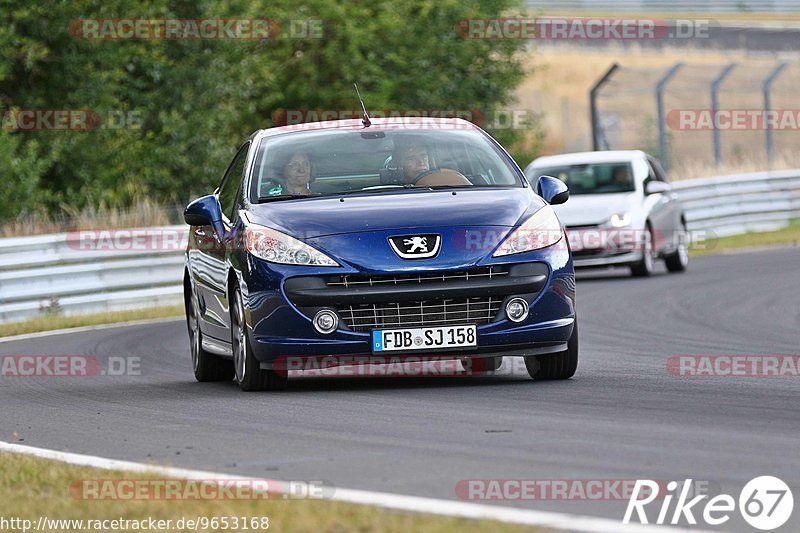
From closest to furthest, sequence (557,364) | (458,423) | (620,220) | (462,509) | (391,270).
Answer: (462,509), (458,423), (391,270), (557,364), (620,220)

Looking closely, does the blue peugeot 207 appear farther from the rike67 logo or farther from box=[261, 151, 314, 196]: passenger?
the rike67 logo

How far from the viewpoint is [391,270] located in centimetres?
960

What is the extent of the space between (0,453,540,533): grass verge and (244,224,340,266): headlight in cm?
296

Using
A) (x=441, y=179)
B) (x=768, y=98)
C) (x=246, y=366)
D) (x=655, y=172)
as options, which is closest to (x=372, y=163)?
(x=441, y=179)

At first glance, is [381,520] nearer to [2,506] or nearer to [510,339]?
[2,506]

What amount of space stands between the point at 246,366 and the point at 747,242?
1932 cm

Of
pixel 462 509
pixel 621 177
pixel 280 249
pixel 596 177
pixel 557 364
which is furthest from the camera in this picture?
pixel 596 177

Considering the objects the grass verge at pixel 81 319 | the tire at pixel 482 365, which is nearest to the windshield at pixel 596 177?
the grass verge at pixel 81 319

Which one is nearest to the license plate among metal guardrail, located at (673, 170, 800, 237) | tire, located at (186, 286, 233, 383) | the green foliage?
tire, located at (186, 286, 233, 383)

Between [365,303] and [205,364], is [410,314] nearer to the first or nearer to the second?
[365,303]

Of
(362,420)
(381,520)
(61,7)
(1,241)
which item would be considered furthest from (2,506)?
(61,7)

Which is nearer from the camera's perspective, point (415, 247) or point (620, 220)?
point (415, 247)

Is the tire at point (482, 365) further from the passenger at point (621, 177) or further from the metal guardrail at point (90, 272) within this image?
the passenger at point (621, 177)

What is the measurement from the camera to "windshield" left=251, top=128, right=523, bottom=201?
419 inches
